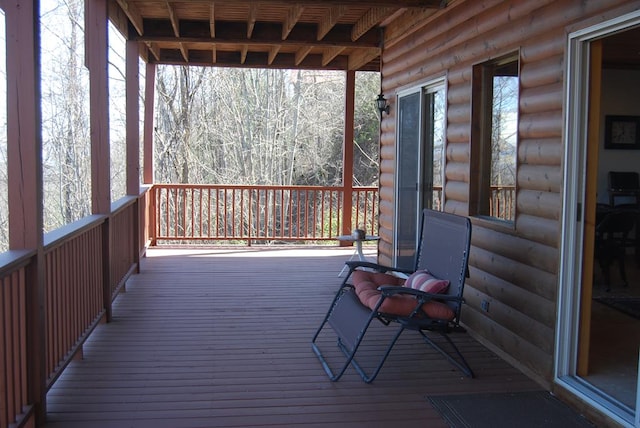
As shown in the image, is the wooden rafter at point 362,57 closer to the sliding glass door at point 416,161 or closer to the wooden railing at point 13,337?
the sliding glass door at point 416,161

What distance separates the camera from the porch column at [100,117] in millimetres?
4621

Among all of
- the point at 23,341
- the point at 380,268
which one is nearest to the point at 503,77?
the point at 380,268

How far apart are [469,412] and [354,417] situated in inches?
23.0

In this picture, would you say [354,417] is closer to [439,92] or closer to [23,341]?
[23,341]

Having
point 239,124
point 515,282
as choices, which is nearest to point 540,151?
point 515,282

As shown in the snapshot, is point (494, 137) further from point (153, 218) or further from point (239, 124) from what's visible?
point (239, 124)

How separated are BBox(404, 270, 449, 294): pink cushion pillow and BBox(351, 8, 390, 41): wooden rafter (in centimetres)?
270

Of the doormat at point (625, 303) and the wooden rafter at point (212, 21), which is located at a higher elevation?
the wooden rafter at point (212, 21)

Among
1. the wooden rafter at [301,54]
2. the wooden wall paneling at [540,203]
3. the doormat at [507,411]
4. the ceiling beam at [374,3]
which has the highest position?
the wooden rafter at [301,54]

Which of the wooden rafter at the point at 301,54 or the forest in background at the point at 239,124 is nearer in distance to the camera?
the wooden rafter at the point at 301,54

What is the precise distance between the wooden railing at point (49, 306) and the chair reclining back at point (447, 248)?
2.23 m

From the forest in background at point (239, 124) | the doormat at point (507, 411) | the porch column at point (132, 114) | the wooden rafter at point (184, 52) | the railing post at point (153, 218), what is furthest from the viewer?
the forest in background at point (239, 124)

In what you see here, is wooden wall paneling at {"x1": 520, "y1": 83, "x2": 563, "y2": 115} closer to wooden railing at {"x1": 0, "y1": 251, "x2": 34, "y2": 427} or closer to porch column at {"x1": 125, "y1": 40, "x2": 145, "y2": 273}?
wooden railing at {"x1": 0, "y1": 251, "x2": 34, "y2": 427}

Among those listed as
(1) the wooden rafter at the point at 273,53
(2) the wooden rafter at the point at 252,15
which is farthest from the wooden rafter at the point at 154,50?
(2) the wooden rafter at the point at 252,15
